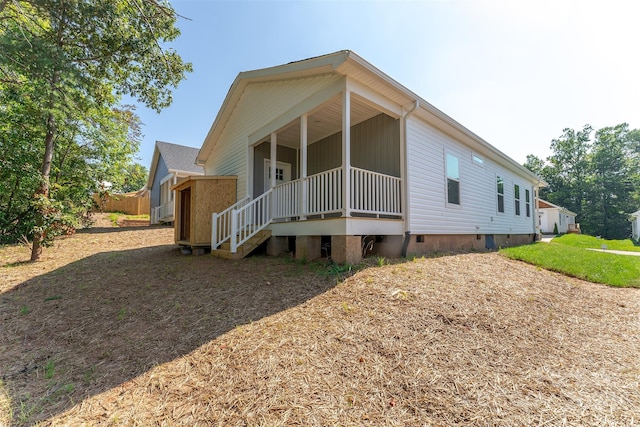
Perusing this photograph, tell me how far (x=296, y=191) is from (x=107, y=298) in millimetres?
4022

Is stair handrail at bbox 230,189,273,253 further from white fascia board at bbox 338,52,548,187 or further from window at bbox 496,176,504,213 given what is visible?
window at bbox 496,176,504,213

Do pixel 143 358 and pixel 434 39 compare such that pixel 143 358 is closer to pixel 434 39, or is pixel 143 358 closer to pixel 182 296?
pixel 182 296

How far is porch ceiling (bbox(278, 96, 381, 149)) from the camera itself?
22.4 ft

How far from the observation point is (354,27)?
724 centimetres

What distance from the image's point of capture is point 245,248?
22.0ft

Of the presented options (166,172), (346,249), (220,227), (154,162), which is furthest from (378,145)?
(154,162)

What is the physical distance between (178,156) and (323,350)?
19.2m

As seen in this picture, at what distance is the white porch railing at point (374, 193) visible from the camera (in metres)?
5.49

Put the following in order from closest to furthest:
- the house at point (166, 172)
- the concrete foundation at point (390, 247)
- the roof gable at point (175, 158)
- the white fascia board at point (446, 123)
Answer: the white fascia board at point (446, 123), the concrete foundation at point (390, 247), the house at point (166, 172), the roof gable at point (175, 158)

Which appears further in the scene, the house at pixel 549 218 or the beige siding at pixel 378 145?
the house at pixel 549 218

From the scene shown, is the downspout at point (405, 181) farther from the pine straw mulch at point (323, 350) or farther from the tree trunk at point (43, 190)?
the tree trunk at point (43, 190)

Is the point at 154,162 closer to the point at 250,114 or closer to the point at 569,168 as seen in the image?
the point at 250,114

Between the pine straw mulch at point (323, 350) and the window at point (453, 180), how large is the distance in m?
→ 3.32

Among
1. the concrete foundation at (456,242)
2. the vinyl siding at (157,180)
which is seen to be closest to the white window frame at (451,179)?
the concrete foundation at (456,242)
